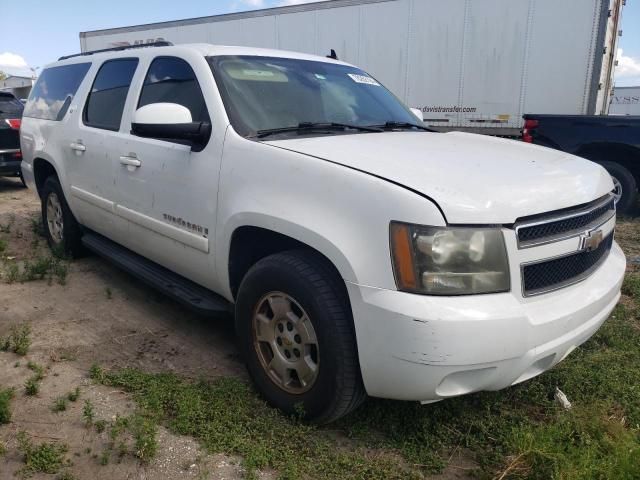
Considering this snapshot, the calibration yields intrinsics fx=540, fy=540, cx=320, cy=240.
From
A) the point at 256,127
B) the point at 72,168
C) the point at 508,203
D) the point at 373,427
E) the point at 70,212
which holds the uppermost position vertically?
the point at 256,127

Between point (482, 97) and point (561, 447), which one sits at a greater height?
point (482, 97)

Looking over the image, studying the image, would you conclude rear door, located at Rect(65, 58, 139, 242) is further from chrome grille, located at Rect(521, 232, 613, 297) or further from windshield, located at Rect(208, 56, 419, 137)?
chrome grille, located at Rect(521, 232, 613, 297)

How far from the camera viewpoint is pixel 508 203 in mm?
2111

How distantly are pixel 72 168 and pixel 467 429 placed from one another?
145 inches

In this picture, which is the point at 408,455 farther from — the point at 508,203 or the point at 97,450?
the point at 97,450

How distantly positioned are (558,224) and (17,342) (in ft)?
10.3

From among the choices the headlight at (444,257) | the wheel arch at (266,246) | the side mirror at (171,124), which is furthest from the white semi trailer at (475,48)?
the headlight at (444,257)

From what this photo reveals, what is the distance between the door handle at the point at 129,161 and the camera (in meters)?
3.48

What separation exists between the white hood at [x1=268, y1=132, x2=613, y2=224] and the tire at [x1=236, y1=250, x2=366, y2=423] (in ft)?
1.71

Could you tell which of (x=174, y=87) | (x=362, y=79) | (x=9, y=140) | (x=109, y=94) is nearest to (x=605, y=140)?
(x=362, y=79)

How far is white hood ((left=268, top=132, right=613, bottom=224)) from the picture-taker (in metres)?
2.08

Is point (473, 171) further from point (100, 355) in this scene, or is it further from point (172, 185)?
point (100, 355)

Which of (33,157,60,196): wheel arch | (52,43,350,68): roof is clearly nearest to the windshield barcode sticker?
(52,43,350,68): roof

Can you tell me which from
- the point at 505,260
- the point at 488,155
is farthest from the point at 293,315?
the point at 488,155
